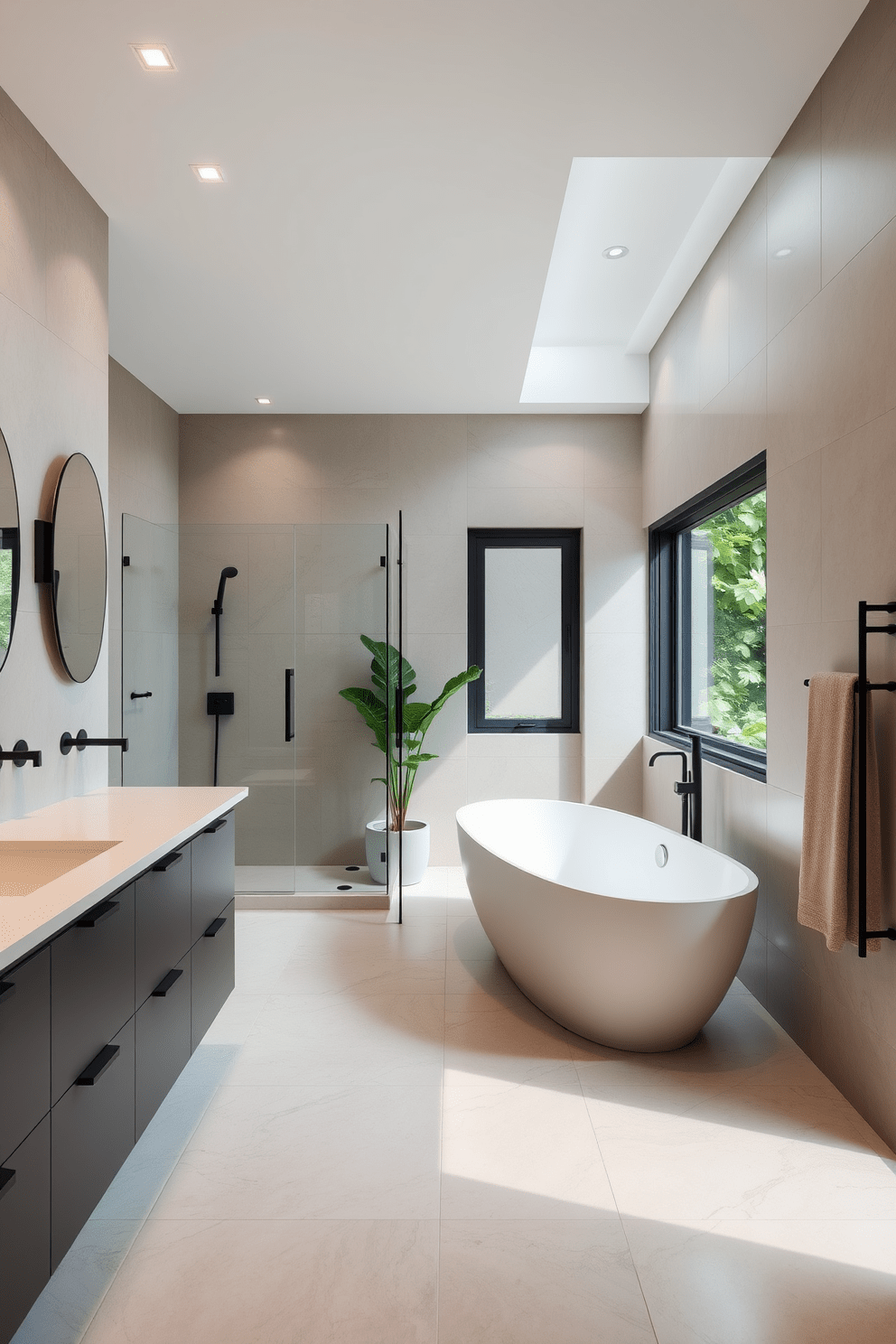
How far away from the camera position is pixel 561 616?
4973mm

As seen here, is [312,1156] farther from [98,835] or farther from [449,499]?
[449,499]

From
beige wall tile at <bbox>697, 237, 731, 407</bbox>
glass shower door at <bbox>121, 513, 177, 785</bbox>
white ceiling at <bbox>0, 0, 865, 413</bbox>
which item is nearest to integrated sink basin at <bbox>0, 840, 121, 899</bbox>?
white ceiling at <bbox>0, 0, 865, 413</bbox>

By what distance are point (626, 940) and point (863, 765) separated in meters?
0.82

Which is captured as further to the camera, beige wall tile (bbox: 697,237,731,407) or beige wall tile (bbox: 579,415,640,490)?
beige wall tile (bbox: 579,415,640,490)

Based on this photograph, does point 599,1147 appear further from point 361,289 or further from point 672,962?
point 361,289

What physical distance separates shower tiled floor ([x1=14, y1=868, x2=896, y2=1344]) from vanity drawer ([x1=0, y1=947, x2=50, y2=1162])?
0.58m

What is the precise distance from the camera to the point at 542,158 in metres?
2.47

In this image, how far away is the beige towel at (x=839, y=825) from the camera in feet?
6.75

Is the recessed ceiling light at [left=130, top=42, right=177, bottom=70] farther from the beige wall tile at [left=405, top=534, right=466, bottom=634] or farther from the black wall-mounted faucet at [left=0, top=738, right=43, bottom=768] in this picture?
the beige wall tile at [left=405, top=534, right=466, bottom=634]

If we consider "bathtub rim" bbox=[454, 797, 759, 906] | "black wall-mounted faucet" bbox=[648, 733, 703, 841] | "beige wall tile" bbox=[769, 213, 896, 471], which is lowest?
"bathtub rim" bbox=[454, 797, 759, 906]

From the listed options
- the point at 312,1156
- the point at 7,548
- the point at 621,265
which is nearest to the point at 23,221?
the point at 7,548

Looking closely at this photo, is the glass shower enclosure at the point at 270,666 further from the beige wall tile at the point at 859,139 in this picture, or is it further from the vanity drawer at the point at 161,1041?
the beige wall tile at the point at 859,139

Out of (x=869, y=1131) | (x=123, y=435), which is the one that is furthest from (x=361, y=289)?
(x=869, y=1131)

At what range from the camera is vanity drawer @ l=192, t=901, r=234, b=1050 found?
7.23 feet
